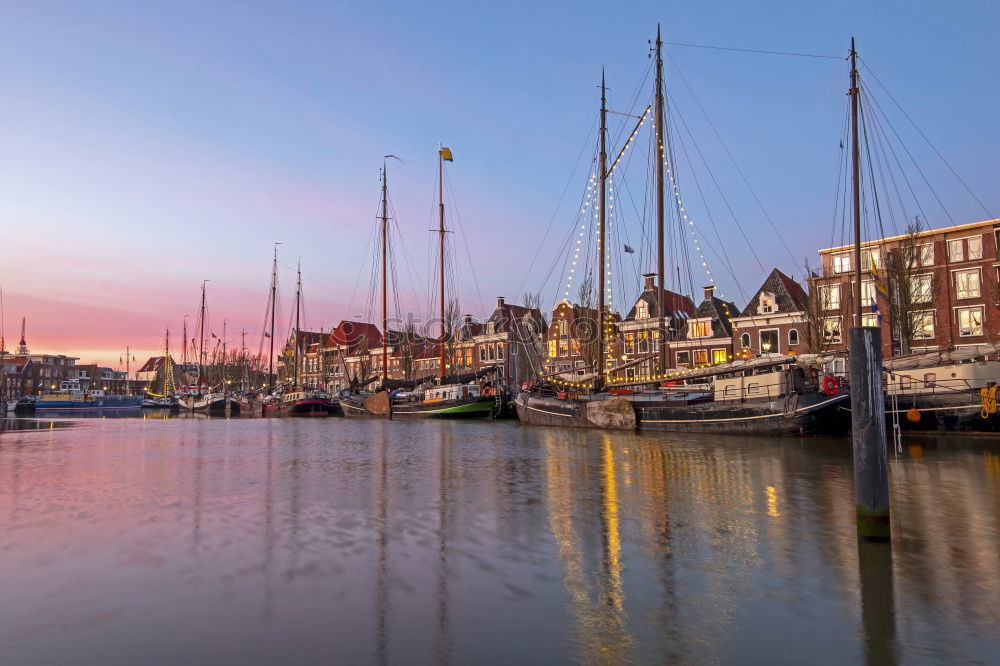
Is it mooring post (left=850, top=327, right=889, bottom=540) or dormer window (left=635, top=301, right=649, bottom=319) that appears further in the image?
dormer window (left=635, top=301, right=649, bottom=319)

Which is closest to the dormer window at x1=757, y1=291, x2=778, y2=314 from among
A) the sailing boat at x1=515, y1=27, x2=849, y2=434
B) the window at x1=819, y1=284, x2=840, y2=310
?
the window at x1=819, y1=284, x2=840, y2=310

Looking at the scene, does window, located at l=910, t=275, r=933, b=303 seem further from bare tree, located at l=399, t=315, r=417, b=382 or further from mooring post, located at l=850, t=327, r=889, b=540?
bare tree, located at l=399, t=315, r=417, b=382

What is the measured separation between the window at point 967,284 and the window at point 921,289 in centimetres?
192

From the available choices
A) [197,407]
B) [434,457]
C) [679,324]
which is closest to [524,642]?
[434,457]

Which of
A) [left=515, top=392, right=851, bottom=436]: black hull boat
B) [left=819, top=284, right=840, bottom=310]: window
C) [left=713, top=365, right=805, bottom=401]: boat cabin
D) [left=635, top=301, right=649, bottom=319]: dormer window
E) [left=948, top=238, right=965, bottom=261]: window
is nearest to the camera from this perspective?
[left=515, top=392, right=851, bottom=436]: black hull boat

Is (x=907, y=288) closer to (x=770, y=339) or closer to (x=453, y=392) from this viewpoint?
(x=770, y=339)

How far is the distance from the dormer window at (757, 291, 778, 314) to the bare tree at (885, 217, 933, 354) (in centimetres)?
1025

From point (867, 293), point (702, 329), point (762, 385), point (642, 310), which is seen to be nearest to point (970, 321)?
point (867, 293)

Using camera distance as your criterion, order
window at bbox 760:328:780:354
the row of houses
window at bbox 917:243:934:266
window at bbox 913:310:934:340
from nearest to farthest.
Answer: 1. the row of houses
2. window at bbox 913:310:934:340
3. window at bbox 917:243:934:266
4. window at bbox 760:328:780:354

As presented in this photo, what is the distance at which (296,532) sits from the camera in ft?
35.2

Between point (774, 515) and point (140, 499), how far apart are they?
1308 cm

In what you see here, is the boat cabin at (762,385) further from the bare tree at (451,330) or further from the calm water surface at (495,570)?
the bare tree at (451,330)

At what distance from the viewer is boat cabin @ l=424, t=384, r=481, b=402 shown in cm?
5953

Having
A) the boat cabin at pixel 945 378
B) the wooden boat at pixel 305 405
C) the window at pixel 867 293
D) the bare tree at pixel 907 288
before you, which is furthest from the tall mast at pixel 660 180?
the wooden boat at pixel 305 405
